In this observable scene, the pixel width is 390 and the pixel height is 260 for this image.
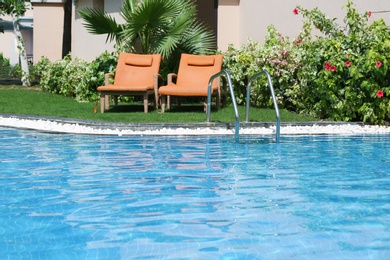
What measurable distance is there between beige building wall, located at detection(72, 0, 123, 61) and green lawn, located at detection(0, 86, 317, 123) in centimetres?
288

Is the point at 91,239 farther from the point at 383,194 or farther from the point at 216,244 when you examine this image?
the point at 383,194

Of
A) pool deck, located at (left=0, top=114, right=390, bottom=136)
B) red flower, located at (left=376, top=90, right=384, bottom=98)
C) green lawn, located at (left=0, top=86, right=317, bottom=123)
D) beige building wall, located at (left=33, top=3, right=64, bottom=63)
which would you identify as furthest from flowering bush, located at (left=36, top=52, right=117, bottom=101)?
red flower, located at (left=376, top=90, right=384, bottom=98)

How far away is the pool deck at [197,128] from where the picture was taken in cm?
1205

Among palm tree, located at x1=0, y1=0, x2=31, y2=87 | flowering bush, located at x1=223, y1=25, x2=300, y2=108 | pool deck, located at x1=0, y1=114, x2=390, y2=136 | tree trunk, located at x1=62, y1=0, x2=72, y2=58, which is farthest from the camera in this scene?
tree trunk, located at x1=62, y1=0, x2=72, y2=58

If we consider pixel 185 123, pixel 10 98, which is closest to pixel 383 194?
pixel 185 123

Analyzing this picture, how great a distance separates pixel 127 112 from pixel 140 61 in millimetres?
1366

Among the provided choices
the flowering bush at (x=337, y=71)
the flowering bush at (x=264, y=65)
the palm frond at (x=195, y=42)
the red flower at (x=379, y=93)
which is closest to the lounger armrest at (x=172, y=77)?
the flowering bush at (x=264, y=65)

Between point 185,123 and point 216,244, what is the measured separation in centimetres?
733

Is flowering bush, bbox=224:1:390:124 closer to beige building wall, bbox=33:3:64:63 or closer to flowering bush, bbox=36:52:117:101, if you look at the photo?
flowering bush, bbox=36:52:117:101

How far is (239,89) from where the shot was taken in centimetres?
1627

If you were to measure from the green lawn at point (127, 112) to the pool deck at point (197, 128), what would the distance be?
671mm

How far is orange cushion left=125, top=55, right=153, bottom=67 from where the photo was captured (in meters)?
16.0

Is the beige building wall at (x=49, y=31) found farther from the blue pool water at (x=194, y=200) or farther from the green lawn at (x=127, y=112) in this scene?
the blue pool water at (x=194, y=200)

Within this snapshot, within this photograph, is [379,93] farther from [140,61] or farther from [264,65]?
[140,61]
